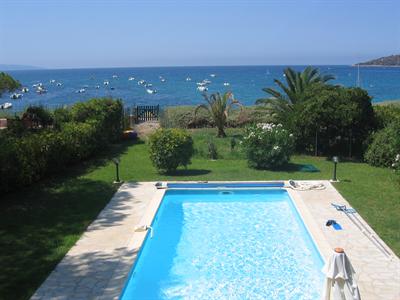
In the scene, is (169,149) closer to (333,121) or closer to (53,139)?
(53,139)

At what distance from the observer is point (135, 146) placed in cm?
2112

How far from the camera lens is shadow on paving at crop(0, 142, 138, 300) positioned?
753cm

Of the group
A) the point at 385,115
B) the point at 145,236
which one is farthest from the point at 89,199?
the point at 385,115

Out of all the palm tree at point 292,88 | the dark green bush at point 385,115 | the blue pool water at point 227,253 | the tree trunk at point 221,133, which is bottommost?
the blue pool water at point 227,253

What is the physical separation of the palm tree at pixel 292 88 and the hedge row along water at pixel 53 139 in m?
7.28

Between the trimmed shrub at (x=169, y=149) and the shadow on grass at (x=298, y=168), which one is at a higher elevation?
the trimmed shrub at (x=169, y=149)

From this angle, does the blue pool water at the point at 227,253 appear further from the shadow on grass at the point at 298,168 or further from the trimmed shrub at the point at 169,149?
the shadow on grass at the point at 298,168

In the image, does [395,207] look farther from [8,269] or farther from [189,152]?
[8,269]

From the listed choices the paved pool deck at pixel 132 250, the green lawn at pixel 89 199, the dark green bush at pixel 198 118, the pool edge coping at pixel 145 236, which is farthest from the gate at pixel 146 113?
the paved pool deck at pixel 132 250

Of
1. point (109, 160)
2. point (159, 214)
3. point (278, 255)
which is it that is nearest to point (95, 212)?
point (159, 214)

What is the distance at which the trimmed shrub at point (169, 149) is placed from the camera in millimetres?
15156

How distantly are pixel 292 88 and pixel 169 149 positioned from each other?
9393mm

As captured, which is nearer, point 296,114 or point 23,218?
point 23,218

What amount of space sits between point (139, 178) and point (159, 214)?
3.44 meters
